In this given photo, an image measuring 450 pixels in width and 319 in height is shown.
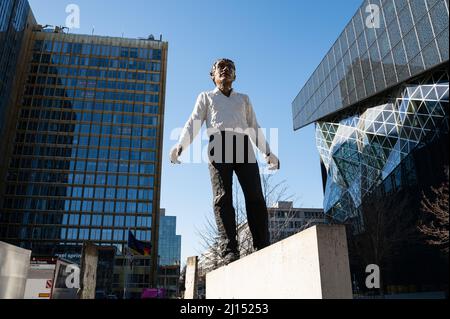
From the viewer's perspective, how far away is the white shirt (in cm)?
455

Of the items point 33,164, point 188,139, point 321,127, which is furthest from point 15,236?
point 188,139

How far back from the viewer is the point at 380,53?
97.6 ft

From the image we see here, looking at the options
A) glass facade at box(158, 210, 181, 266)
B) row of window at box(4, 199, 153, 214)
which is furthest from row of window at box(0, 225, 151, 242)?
glass facade at box(158, 210, 181, 266)

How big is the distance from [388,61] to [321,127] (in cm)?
1604

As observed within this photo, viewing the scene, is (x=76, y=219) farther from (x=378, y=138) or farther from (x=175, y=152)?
(x=175, y=152)

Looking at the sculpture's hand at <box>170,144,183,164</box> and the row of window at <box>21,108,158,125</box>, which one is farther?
the row of window at <box>21,108,158,125</box>

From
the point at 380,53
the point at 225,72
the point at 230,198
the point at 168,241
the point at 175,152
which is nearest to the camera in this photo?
the point at 230,198

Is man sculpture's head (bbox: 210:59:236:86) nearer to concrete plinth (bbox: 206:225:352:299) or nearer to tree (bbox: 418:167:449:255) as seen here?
concrete plinth (bbox: 206:225:352:299)

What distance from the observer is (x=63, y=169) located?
2756 inches

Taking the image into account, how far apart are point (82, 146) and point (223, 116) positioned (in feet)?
239

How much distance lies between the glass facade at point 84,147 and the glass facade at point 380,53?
41.2 m

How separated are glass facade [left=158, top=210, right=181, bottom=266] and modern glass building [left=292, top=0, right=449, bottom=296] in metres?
154

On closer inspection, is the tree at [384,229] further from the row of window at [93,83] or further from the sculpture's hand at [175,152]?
the row of window at [93,83]

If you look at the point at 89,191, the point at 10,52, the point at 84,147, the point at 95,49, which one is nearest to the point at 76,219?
the point at 89,191
